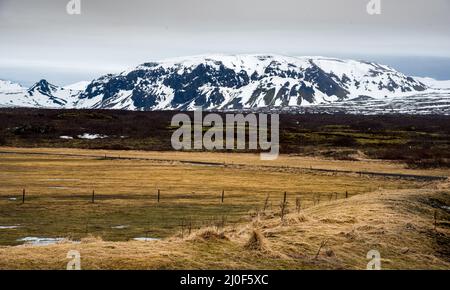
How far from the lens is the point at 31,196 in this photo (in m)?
51.4

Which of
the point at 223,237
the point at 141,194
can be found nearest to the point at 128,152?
the point at 141,194

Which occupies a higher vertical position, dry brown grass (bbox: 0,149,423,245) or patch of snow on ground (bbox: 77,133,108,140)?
patch of snow on ground (bbox: 77,133,108,140)

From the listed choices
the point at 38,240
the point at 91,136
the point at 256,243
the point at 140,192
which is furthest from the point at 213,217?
the point at 91,136

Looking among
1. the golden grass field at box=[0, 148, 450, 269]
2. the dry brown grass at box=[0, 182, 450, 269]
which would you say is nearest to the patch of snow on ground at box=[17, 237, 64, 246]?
the golden grass field at box=[0, 148, 450, 269]

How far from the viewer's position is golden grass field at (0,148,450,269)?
731 inches

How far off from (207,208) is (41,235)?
683 inches

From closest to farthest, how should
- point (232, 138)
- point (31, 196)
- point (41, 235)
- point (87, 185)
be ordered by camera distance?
point (41, 235) < point (31, 196) < point (87, 185) < point (232, 138)

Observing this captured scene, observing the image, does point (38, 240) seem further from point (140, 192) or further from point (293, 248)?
point (140, 192)

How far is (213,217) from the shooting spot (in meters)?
41.2

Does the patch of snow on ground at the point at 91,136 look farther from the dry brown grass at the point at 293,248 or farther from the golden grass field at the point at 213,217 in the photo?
the dry brown grass at the point at 293,248

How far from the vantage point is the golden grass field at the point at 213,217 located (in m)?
18.6

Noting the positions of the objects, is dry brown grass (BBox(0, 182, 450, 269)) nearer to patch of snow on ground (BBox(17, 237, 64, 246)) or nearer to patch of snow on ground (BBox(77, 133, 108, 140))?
patch of snow on ground (BBox(17, 237, 64, 246))
